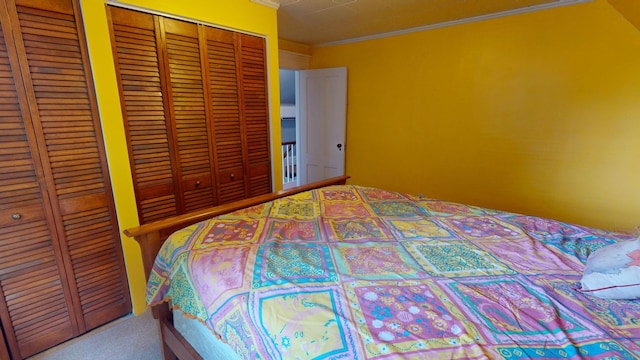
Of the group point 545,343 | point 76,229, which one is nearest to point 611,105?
point 545,343

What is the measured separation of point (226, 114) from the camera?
240cm

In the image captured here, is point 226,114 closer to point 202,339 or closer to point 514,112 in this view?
point 202,339

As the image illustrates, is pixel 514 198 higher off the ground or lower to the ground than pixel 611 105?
lower

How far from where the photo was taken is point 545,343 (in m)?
0.80

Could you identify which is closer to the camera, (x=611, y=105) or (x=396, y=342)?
(x=396, y=342)

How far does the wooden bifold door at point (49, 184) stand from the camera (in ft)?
4.94

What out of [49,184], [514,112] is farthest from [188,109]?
[514,112]

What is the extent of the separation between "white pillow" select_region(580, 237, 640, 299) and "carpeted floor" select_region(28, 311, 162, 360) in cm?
215

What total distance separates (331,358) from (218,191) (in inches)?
75.5

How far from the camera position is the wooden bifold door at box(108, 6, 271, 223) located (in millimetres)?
1899

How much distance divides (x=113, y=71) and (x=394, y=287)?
6.54 feet

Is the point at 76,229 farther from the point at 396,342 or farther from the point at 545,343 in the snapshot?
the point at 545,343

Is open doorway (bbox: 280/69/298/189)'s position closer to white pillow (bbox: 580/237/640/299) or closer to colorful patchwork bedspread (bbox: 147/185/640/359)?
colorful patchwork bedspread (bbox: 147/185/640/359)

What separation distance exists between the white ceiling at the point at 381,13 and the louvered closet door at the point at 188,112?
889 millimetres
